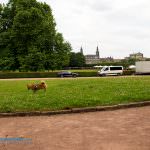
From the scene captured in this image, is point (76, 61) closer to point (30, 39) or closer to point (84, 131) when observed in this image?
point (30, 39)

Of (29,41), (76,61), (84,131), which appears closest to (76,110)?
(84,131)

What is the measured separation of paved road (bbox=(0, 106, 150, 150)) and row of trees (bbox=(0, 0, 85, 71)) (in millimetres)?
42055

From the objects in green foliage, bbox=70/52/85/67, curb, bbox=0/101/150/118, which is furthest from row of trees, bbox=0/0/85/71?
green foliage, bbox=70/52/85/67

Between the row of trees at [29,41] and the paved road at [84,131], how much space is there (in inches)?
1656

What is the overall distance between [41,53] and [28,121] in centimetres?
4325

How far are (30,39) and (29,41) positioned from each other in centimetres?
38

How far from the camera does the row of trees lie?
53.7 meters

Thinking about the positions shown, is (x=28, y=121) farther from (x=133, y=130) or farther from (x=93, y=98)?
(x=93, y=98)

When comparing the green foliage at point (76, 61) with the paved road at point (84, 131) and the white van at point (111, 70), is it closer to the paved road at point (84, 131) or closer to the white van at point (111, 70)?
the white van at point (111, 70)

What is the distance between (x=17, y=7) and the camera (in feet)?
185

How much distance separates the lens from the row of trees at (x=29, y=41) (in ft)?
176

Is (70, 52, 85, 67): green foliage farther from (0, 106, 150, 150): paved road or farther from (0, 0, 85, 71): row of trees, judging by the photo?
(0, 106, 150, 150): paved road

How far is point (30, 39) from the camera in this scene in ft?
182

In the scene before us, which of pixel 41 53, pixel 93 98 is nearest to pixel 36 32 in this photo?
pixel 41 53
